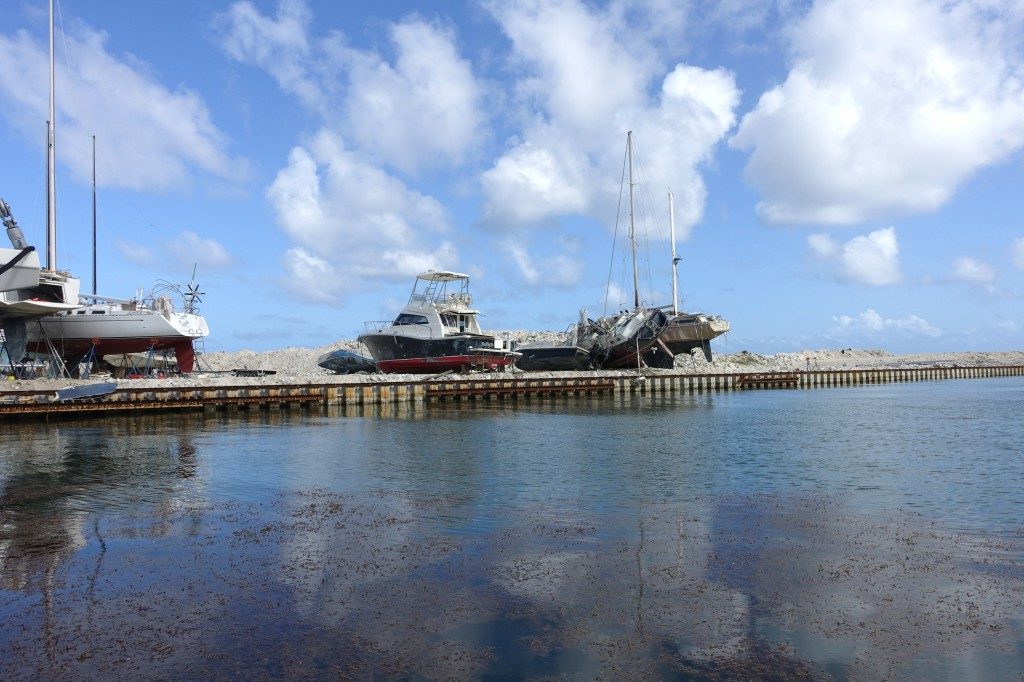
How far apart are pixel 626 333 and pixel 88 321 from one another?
3744cm

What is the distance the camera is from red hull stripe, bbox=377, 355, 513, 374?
50.6 m

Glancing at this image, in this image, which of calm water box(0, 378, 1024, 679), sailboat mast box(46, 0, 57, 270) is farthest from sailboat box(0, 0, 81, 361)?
calm water box(0, 378, 1024, 679)

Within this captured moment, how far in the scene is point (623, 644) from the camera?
7.27m

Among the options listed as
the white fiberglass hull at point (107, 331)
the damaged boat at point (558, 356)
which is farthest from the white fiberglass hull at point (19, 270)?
the damaged boat at point (558, 356)

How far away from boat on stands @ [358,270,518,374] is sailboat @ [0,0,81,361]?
790 inches

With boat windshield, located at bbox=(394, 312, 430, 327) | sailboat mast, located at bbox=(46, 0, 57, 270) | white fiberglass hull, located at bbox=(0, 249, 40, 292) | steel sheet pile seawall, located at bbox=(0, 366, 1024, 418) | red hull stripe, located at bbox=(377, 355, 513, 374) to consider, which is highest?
sailboat mast, located at bbox=(46, 0, 57, 270)

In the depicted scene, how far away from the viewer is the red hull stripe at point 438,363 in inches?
1993

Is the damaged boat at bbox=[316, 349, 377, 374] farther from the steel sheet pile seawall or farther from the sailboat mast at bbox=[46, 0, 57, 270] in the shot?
the sailboat mast at bbox=[46, 0, 57, 270]

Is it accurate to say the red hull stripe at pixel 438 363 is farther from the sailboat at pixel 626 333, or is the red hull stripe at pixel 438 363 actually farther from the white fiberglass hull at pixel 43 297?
the white fiberglass hull at pixel 43 297

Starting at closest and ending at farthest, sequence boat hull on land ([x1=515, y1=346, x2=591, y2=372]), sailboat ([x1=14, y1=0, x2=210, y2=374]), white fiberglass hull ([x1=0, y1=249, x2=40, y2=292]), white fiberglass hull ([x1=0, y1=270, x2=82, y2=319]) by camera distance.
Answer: white fiberglass hull ([x1=0, y1=249, x2=40, y2=292])
white fiberglass hull ([x1=0, y1=270, x2=82, y2=319])
sailboat ([x1=14, y1=0, x2=210, y2=374])
boat hull on land ([x1=515, y1=346, x2=591, y2=372])

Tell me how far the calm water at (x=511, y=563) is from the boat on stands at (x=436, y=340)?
92.8 ft

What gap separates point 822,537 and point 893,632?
13.8ft

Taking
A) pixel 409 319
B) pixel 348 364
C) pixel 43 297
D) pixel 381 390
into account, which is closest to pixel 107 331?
pixel 43 297

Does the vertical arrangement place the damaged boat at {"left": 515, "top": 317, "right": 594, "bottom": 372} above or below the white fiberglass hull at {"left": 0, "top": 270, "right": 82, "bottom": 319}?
below
